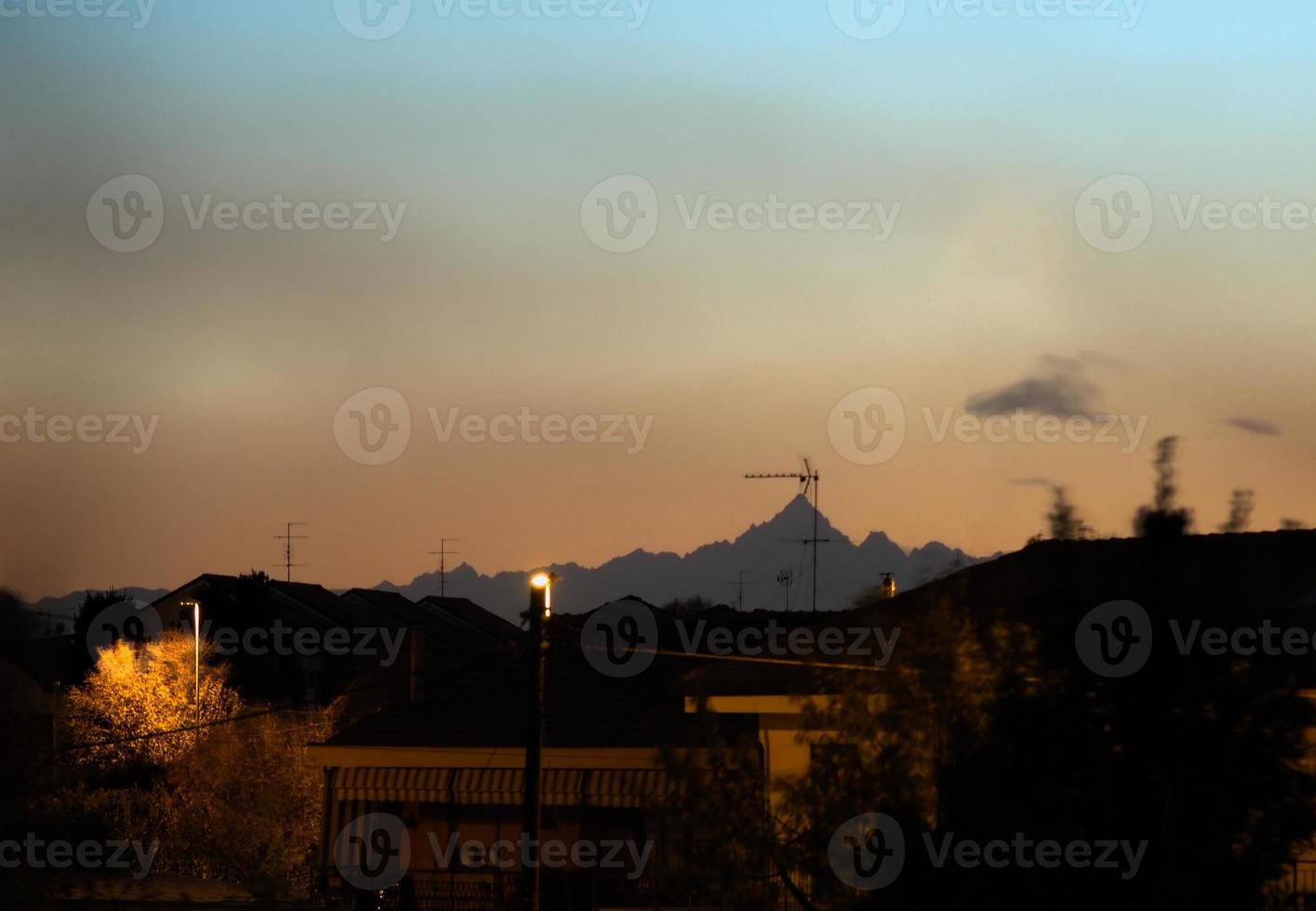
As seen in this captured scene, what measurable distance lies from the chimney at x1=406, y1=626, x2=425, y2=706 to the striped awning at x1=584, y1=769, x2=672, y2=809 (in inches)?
147

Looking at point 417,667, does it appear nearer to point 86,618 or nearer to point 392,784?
point 392,784

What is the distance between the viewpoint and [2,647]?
1446 cm

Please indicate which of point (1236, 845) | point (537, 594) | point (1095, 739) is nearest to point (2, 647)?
point (537, 594)

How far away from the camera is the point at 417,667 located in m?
26.5

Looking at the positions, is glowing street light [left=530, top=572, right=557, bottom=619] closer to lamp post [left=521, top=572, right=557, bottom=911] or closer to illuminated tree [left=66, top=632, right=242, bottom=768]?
lamp post [left=521, top=572, right=557, bottom=911]

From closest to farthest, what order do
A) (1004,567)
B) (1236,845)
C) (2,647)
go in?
1. (1236,845)
2. (2,647)
3. (1004,567)

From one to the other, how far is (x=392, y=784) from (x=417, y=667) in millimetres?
2024

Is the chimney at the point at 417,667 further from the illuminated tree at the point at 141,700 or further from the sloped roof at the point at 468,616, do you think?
the sloped roof at the point at 468,616

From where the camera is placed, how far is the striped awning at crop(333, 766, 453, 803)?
25.7m

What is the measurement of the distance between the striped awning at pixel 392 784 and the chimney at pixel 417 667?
1418mm

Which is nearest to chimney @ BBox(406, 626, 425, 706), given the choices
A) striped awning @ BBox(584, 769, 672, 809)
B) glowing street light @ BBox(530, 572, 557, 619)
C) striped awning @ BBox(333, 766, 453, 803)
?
striped awning @ BBox(333, 766, 453, 803)

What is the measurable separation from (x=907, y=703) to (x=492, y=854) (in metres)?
15.2

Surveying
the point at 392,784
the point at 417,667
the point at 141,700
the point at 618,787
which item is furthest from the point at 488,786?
the point at 141,700

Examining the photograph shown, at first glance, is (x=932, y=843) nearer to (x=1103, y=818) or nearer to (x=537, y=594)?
(x=1103, y=818)
